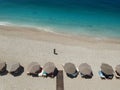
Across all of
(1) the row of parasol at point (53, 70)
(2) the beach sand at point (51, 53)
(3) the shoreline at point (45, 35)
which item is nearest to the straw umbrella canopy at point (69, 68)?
(1) the row of parasol at point (53, 70)

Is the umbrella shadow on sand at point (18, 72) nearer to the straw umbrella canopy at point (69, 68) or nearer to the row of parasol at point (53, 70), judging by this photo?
the row of parasol at point (53, 70)

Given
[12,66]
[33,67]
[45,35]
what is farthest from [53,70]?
[45,35]

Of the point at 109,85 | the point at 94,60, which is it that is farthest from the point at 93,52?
the point at 109,85

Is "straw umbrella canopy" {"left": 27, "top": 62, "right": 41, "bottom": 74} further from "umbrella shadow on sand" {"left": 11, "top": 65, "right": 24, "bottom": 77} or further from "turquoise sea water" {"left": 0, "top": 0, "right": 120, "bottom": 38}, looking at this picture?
"turquoise sea water" {"left": 0, "top": 0, "right": 120, "bottom": 38}

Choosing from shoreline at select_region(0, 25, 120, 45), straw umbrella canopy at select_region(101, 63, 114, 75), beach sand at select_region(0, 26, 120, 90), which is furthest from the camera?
shoreline at select_region(0, 25, 120, 45)

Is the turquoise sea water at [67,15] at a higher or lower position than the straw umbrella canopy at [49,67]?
higher

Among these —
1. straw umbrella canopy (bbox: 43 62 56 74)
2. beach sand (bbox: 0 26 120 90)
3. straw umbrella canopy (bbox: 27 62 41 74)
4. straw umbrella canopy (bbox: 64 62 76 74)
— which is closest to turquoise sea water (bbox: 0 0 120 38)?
beach sand (bbox: 0 26 120 90)

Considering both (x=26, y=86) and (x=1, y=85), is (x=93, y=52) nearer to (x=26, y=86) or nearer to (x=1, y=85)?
(x=26, y=86)
